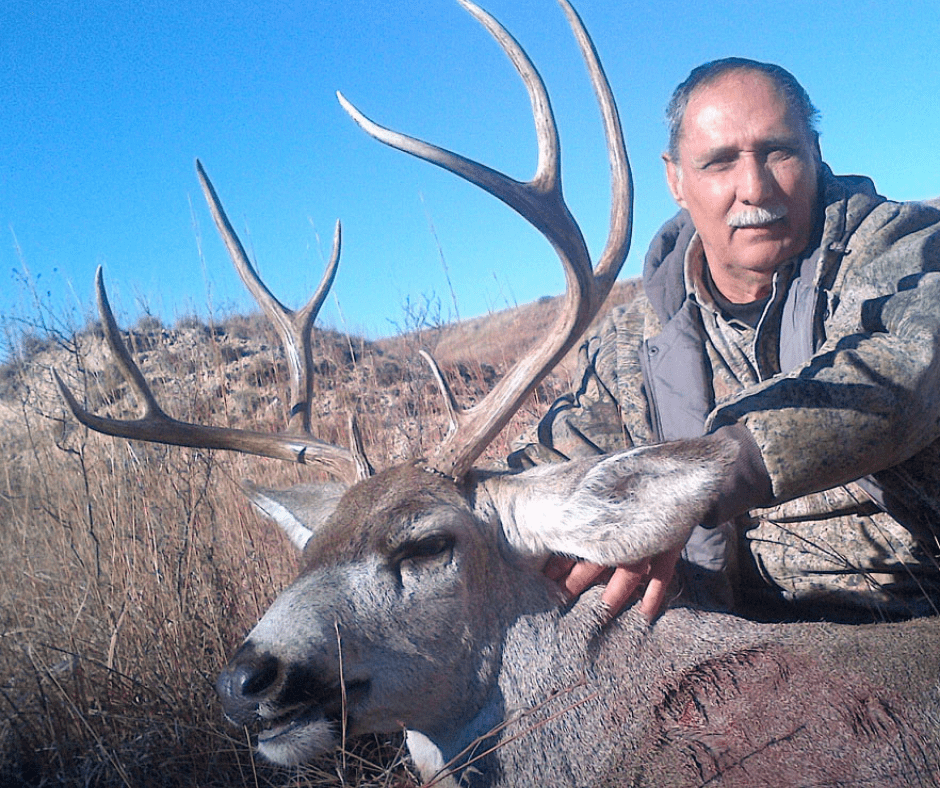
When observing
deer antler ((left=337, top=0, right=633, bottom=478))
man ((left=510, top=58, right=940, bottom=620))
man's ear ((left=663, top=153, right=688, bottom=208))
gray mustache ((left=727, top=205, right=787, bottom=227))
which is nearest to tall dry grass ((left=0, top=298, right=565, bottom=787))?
deer antler ((left=337, top=0, right=633, bottom=478))

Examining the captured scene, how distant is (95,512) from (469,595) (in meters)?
2.63

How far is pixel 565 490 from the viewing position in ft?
6.07

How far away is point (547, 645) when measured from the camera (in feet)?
6.20

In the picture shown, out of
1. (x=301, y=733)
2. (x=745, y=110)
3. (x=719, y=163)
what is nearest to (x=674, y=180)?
(x=719, y=163)

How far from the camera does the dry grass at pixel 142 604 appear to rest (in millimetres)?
2344

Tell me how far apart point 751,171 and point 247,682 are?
236cm

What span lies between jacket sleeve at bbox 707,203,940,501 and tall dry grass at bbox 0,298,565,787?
4.50 ft

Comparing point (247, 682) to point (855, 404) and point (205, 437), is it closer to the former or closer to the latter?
point (205, 437)

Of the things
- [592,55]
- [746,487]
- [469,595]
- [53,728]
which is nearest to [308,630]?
[469,595]

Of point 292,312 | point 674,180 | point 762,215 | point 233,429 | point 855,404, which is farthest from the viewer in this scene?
point 674,180

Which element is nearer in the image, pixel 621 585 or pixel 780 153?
pixel 621 585

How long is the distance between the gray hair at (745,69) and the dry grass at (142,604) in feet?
6.86

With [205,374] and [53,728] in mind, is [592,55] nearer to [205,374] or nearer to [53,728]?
[53,728]

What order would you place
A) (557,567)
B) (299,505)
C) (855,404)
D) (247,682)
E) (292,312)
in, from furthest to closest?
(292,312)
(299,505)
(557,567)
(855,404)
(247,682)
